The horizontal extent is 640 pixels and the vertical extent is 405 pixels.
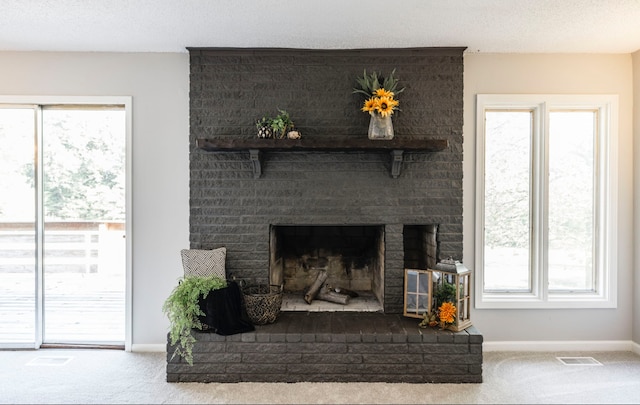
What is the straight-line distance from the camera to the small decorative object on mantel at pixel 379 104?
3.01m

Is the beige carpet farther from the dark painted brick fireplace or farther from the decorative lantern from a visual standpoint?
the dark painted brick fireplace

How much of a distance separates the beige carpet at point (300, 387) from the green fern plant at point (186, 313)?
254 mm

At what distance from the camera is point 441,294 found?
3.02 metres

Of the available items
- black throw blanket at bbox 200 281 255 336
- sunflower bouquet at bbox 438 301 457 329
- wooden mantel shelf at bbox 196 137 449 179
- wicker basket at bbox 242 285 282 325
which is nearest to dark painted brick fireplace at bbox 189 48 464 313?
wooden mantel shelf at bbox 196 137 449 179

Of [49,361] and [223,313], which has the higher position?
[223,313]

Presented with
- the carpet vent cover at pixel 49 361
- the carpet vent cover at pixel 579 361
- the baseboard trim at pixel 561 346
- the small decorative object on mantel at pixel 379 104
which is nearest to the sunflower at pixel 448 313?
the baseboard trim at pixel 561 346

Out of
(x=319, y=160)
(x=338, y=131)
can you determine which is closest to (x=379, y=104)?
(x=338, y=131)

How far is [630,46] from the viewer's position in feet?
10.4

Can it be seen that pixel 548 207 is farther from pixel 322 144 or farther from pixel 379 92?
pixel 322 144

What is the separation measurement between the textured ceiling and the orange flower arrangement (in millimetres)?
1971

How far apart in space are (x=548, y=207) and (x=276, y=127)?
7.62 feet

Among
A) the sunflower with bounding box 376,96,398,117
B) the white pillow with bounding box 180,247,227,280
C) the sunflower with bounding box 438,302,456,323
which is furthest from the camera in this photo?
the white pillow with bounding box 180,247,227,280

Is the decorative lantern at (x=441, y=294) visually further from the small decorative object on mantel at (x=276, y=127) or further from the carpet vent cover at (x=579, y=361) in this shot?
the small decorative object on mantel at (x=276, y=127)

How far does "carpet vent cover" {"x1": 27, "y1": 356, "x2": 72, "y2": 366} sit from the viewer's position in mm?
3076
